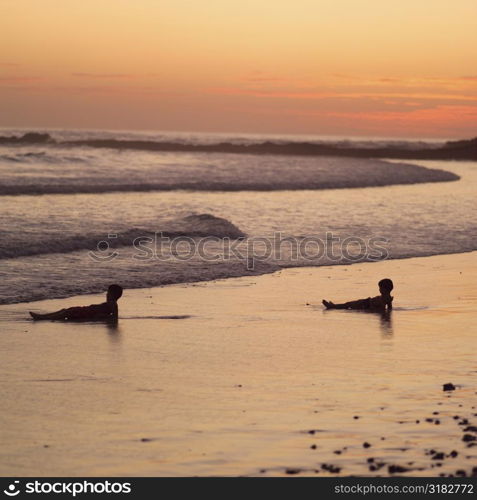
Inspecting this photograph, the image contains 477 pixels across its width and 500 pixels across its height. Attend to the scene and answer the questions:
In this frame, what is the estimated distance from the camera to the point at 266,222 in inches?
1077

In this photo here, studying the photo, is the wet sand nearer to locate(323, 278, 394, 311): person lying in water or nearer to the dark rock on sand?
the dark rock on sand

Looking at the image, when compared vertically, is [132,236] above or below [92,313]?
above

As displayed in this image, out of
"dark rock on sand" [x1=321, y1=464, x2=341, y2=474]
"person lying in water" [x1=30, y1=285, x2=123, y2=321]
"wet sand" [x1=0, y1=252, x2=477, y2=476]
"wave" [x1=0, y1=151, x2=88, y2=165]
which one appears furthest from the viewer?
"wave" [x1=0, y1=151, x2=88, y2=165]

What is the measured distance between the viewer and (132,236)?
74.3ft

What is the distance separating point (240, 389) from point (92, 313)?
4.41m

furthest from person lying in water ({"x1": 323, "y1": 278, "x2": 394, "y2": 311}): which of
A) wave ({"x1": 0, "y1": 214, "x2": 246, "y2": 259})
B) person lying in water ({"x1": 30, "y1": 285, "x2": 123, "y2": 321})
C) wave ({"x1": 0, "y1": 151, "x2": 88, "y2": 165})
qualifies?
wave ({"x1": 0, "y1": 151, "x2": 88, "y2": 165})

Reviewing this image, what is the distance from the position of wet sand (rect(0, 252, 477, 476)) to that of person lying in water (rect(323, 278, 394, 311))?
0.64ft

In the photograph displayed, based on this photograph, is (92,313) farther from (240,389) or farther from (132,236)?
(132,236)

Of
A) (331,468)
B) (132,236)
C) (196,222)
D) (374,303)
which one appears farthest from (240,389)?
(196,222)

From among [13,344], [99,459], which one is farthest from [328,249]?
[99,459]

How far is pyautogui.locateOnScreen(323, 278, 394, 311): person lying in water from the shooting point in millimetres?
14180

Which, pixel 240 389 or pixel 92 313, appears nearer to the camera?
pixel 240 389

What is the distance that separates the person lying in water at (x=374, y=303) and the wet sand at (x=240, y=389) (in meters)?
0.19
